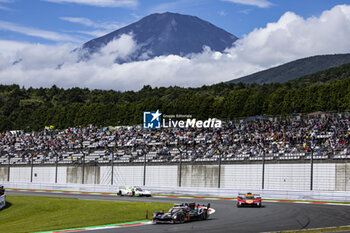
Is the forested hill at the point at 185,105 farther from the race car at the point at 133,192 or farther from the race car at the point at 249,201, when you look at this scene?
the race car at the point at 249,201

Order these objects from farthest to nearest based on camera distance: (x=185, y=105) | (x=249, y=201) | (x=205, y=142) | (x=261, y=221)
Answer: (x=185, y=105) < (x=205, y=142) < (x=249, y=201) < (x=261, y=221)

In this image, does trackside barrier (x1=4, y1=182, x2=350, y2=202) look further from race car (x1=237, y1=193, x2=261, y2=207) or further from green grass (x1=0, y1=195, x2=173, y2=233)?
green grass (x1=0, y1=195, x2=173, y2=233)

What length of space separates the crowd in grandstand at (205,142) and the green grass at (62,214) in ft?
57.1

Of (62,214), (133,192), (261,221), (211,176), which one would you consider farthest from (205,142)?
(261,221)

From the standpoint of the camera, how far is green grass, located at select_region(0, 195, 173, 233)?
88.1 feet

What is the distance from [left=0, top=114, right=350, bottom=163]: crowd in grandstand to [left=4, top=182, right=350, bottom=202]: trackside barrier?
4.82 metres

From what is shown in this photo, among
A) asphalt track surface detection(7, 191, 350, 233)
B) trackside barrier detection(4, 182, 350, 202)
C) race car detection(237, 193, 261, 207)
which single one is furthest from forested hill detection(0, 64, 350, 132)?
asphalt track surface detection(7, 191, 350, 233)

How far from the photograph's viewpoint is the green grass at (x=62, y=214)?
88.1 feet

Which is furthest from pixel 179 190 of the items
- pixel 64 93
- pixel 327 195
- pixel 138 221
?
pixel 64 93

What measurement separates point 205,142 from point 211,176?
7.54m

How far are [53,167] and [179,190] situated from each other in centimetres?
2318

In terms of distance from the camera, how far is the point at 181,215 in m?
24.7

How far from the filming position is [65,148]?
70438 mm

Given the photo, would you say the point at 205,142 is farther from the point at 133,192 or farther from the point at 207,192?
the point at 133,192
